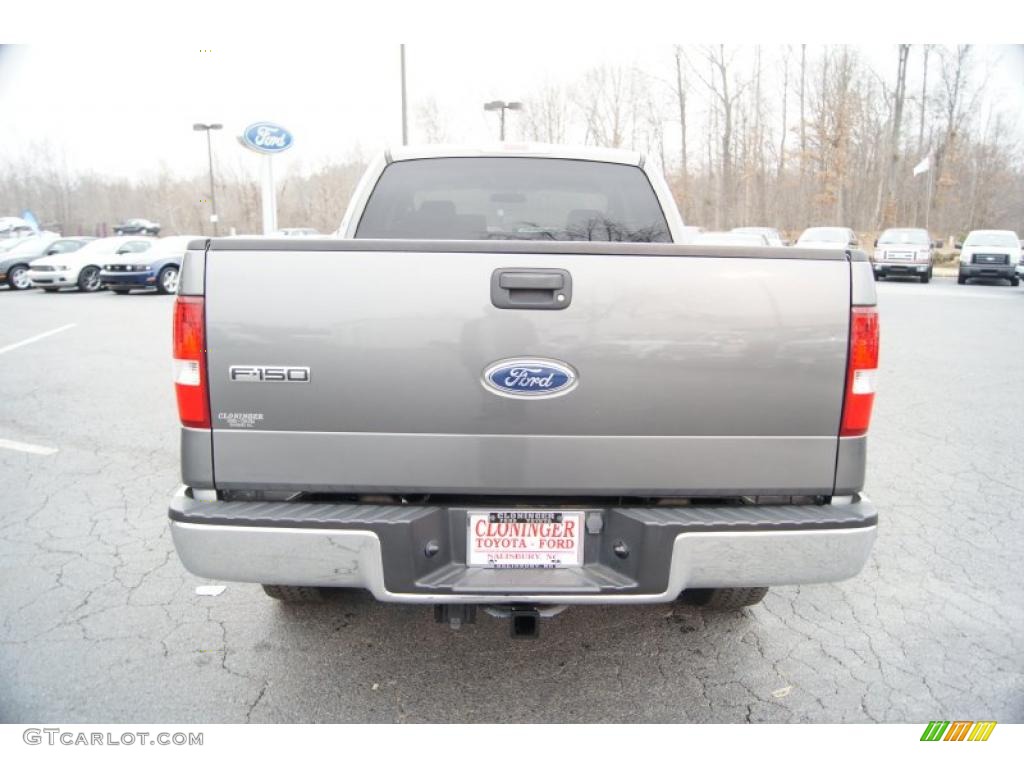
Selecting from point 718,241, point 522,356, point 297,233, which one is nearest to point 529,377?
point 522,356

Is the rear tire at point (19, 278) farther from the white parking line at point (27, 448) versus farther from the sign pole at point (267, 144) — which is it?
the white parking line at point (27, 448)

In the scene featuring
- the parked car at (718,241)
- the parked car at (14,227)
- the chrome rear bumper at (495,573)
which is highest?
the parked car at (14,227)

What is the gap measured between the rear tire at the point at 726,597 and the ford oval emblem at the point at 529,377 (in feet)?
4.63

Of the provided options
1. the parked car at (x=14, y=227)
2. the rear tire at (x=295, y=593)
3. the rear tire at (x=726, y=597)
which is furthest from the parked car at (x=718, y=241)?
the parked car at (x=14, y=227)

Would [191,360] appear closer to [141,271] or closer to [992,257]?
[141,271]

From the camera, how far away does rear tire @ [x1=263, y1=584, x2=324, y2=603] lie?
2914mm

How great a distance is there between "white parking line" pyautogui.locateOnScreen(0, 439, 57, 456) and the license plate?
15.7 ft

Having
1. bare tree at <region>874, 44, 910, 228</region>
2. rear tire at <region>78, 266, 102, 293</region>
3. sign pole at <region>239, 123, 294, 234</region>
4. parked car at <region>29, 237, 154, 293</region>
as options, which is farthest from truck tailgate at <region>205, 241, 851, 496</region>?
bare tree at <region>874, 44, 910, 228</region>

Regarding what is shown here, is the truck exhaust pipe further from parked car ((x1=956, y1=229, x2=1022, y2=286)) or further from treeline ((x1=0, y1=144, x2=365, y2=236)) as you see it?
treeline ((x1=0, y1=144, x2=365, y2=236))

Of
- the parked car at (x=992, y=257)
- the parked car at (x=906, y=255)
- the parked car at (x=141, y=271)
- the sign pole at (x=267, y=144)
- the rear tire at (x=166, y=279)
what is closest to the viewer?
the sign pole at (x=267, y=144)

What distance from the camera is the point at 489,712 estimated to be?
2449 mm

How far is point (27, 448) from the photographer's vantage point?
555 centimetres
